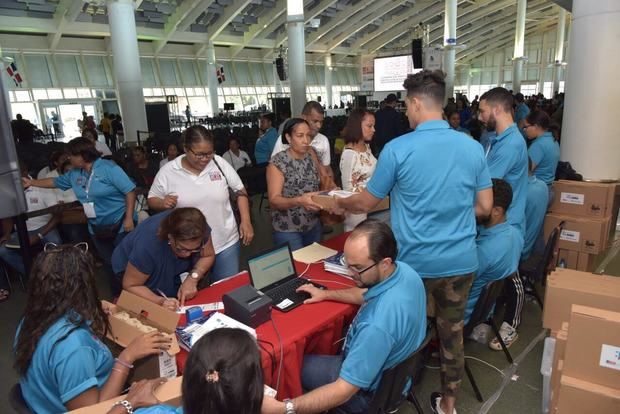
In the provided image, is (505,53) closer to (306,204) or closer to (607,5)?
(607,5)

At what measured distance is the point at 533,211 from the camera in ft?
11.1

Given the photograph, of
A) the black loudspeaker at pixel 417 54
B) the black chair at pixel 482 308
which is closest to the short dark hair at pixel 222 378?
the black chair at pixel 482 308

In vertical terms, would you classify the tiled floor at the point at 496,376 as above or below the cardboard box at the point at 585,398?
below

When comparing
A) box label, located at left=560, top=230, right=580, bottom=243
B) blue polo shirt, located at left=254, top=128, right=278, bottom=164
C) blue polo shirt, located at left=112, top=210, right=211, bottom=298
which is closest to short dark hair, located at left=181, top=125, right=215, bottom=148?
blue polo shirt, located at left=112, top=210, right=211, bottom=298

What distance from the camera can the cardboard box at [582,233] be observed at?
3.81m

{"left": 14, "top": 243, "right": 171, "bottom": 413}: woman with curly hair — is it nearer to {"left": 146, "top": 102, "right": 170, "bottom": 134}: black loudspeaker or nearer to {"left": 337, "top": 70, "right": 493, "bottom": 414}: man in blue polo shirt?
{"left": 337, "top": 70, "right": 493, "bottom": 414}: man in blue polo shirt

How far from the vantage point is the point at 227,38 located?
22500 mm

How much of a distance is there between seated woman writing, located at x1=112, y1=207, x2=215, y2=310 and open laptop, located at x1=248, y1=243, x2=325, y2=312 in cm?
32

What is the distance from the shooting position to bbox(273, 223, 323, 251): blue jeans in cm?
298

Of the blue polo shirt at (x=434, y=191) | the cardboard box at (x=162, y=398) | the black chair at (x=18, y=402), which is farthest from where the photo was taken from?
the blue polo shirt at (x=434, y=191)

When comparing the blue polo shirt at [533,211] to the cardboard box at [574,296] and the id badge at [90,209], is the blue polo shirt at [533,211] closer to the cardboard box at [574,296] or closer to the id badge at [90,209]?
the cardboard box at [574,296]

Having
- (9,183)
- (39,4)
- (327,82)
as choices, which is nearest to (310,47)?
(327,82)

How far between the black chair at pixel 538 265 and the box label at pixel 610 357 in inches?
55.3

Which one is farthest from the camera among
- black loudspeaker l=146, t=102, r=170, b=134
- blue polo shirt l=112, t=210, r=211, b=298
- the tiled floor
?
black loudspeaker l=146, t=102, r=170, b=134
